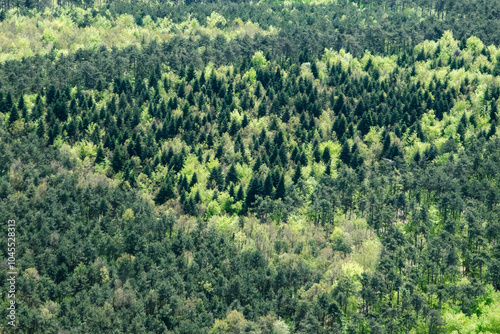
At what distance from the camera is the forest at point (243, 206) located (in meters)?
119

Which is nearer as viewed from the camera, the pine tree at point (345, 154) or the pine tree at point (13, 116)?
the pine tree at point (345, 154)

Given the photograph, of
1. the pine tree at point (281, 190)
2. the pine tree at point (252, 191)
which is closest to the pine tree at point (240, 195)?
the pine tree at point (252, 191)

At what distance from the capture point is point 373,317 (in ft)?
382

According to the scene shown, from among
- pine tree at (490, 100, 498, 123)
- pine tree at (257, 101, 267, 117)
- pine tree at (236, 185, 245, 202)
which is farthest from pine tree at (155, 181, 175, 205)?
pine tree at (490, 100, 498, 123)

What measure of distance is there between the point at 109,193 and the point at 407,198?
204 feet

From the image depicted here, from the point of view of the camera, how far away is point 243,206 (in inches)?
6009

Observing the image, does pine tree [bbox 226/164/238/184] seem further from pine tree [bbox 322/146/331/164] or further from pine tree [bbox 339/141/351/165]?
pine tree [bbox 339/141/351/165]

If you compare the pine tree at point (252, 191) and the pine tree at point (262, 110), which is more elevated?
the pine tree at point (262, 110)

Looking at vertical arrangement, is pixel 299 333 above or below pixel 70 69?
below

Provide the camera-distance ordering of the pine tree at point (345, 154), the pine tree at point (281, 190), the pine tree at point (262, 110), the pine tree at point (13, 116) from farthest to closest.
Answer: the pine tree at point (262, 110) < the pine tree at point (13, 116) < the pine tree at point (345, 154) < the pine tree at point (281, 190)

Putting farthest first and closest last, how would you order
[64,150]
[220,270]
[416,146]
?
1. [416,146]
2. [64,150]
3. [220,270]

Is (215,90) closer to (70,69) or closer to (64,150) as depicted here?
(70,69)

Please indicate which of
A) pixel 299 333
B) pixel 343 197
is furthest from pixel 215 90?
pixel 299 333

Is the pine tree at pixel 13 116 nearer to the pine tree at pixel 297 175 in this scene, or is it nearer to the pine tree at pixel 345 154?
the pine tree at pixel 297 175
